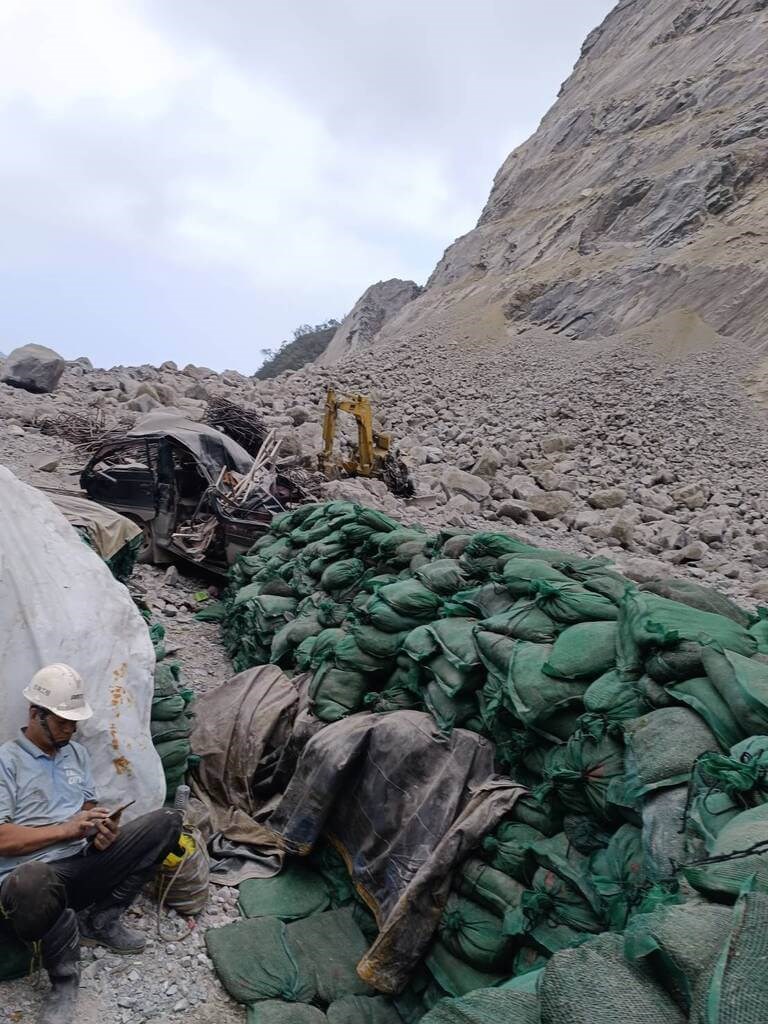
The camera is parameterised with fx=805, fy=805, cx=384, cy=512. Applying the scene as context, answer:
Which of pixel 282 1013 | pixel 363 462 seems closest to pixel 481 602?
pixel 282 1013

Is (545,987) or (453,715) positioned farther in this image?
(453,715)

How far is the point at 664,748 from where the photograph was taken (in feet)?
7.42

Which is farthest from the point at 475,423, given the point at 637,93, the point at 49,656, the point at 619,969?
the point at 637,93

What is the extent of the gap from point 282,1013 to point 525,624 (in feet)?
5.37

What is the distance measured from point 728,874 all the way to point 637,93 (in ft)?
112

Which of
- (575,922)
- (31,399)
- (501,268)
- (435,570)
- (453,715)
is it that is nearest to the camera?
(575,922)

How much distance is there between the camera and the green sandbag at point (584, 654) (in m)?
2.86

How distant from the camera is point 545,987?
63.1 inches

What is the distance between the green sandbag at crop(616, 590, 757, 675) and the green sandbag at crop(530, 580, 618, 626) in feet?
0.67

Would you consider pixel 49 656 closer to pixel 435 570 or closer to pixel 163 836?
pixel 163 836

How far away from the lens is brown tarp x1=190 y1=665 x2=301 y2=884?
3973 millimetres

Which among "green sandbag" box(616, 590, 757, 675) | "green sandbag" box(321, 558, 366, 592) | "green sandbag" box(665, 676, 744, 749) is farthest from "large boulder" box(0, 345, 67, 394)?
"green sandbag" box(665, 676, 744, 749)

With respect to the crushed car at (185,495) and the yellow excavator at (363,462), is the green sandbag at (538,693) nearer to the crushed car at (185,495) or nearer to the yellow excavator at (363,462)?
→ the crushed car at (185,495)

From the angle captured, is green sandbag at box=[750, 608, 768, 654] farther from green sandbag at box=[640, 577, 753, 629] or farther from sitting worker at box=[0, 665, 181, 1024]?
sitting worker at box=[0, 665, 181, 1024]
